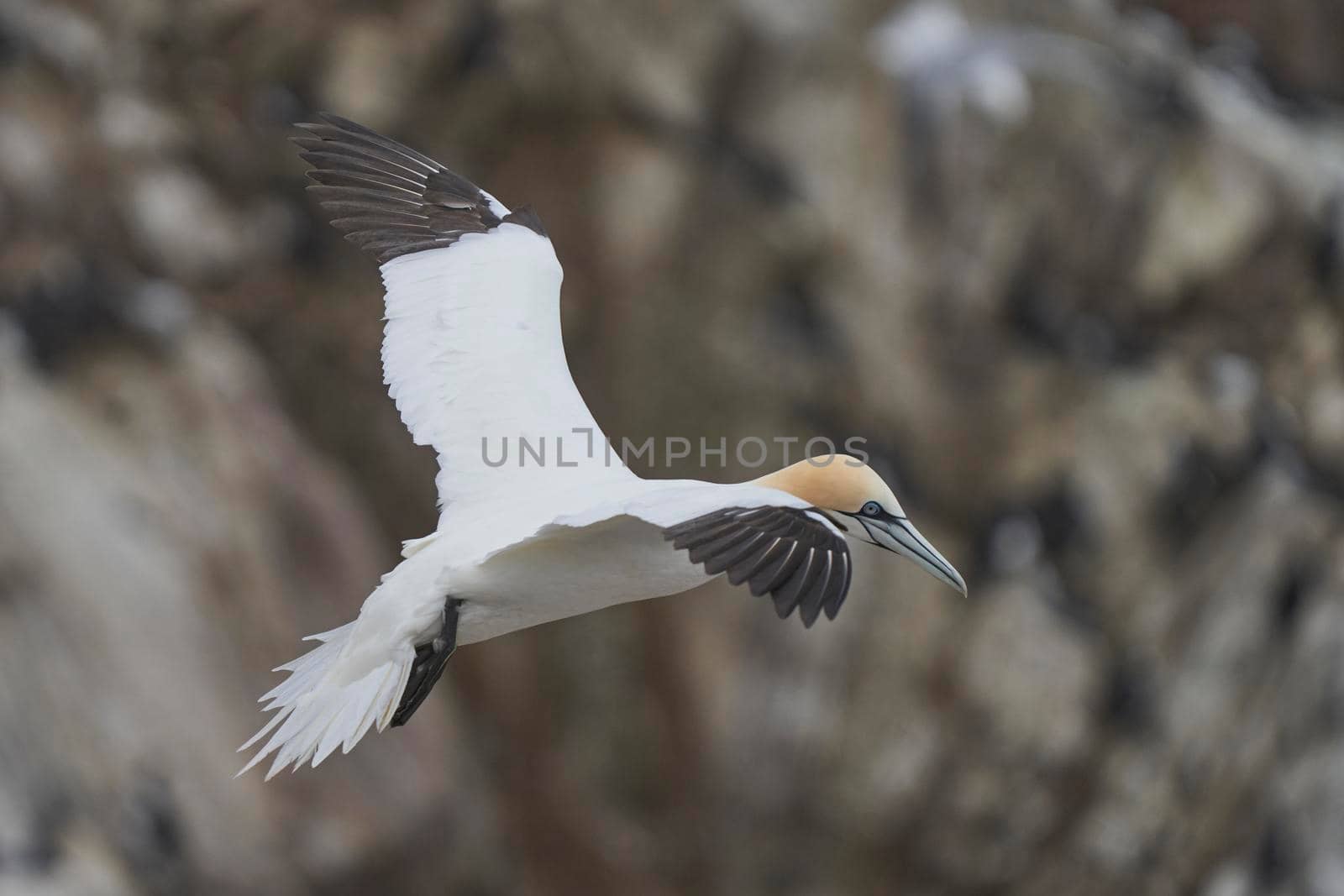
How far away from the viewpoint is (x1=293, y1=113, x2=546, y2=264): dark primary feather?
6.03 meters

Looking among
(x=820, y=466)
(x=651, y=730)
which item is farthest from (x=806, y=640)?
(x=820, y=466)

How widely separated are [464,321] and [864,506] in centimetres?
164

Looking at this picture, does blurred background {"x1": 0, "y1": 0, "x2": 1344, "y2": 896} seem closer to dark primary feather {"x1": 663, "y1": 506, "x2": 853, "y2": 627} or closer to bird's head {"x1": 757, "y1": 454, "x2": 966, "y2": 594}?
bird's head {"x1": 757, "y1": 454, "x2": 966, "y2": 594}

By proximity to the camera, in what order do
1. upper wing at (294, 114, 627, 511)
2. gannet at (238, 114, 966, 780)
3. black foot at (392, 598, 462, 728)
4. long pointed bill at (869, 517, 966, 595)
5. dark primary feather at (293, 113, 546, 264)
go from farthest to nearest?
Result: 1. dark primary feather at (293, 113, 546, 264)
2. upper wing at (294, 114, 627, 511)
3. long pointed bill at (869, 517, 966, 595)
4. black foot at (392, 598, 462, 728)
5. gannet at (238, 114, 966, 780)

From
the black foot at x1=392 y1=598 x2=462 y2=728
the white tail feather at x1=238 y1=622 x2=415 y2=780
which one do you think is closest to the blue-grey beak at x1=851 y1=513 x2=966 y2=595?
the black foot at x1=392 y1=598 x2=462 y2=728

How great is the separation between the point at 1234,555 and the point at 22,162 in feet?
28.4

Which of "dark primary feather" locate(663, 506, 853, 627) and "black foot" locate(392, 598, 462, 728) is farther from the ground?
"dark primary feather" locate(663, 506, 853, 627)

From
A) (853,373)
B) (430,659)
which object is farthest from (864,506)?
(853,373)

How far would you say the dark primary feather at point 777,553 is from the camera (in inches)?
153

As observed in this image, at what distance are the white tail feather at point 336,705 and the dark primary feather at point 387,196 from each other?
184 centimetres

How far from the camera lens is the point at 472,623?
482cm

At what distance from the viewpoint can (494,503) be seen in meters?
5.13

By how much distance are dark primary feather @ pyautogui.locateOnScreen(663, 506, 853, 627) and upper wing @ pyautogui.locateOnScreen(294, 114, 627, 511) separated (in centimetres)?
110

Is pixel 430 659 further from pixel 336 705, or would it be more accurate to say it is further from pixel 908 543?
pixel 908 543
